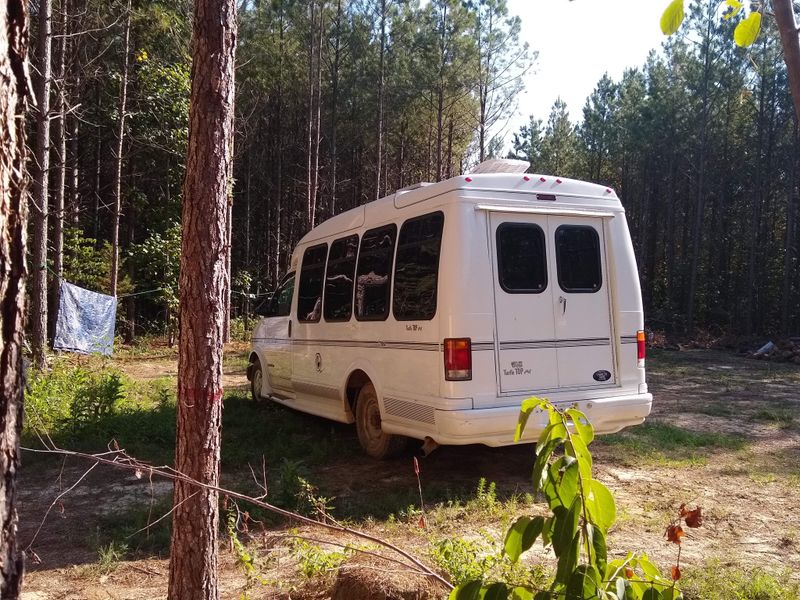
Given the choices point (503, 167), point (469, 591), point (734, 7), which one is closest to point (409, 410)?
point (503, 167)

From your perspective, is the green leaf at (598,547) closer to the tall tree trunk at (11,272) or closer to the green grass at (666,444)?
the tall tree trunk at (11,272)

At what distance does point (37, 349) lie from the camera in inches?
501

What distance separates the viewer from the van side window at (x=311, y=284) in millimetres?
8484

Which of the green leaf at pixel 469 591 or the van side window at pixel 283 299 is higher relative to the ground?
the van side window at pixel 283 299

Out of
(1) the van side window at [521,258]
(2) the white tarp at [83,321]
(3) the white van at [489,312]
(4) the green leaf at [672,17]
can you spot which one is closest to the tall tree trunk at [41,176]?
(2) the white tarp at [83,321]

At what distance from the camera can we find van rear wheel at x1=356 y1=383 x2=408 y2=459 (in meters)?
7.04

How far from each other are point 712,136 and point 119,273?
29494mm

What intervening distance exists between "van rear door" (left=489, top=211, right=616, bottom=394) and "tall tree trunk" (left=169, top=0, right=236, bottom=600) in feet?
10.5

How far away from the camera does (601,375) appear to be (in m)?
6.39

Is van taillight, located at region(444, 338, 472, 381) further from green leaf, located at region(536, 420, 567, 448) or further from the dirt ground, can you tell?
green leaf, located at region(536, 420, 567, 448)

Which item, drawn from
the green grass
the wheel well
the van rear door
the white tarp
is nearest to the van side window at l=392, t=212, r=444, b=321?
the van rear door

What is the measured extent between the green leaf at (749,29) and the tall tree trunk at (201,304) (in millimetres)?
2412

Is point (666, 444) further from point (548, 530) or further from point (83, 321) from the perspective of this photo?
point (83, 321)

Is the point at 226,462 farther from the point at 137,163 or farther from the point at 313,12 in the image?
the point at 313,12
